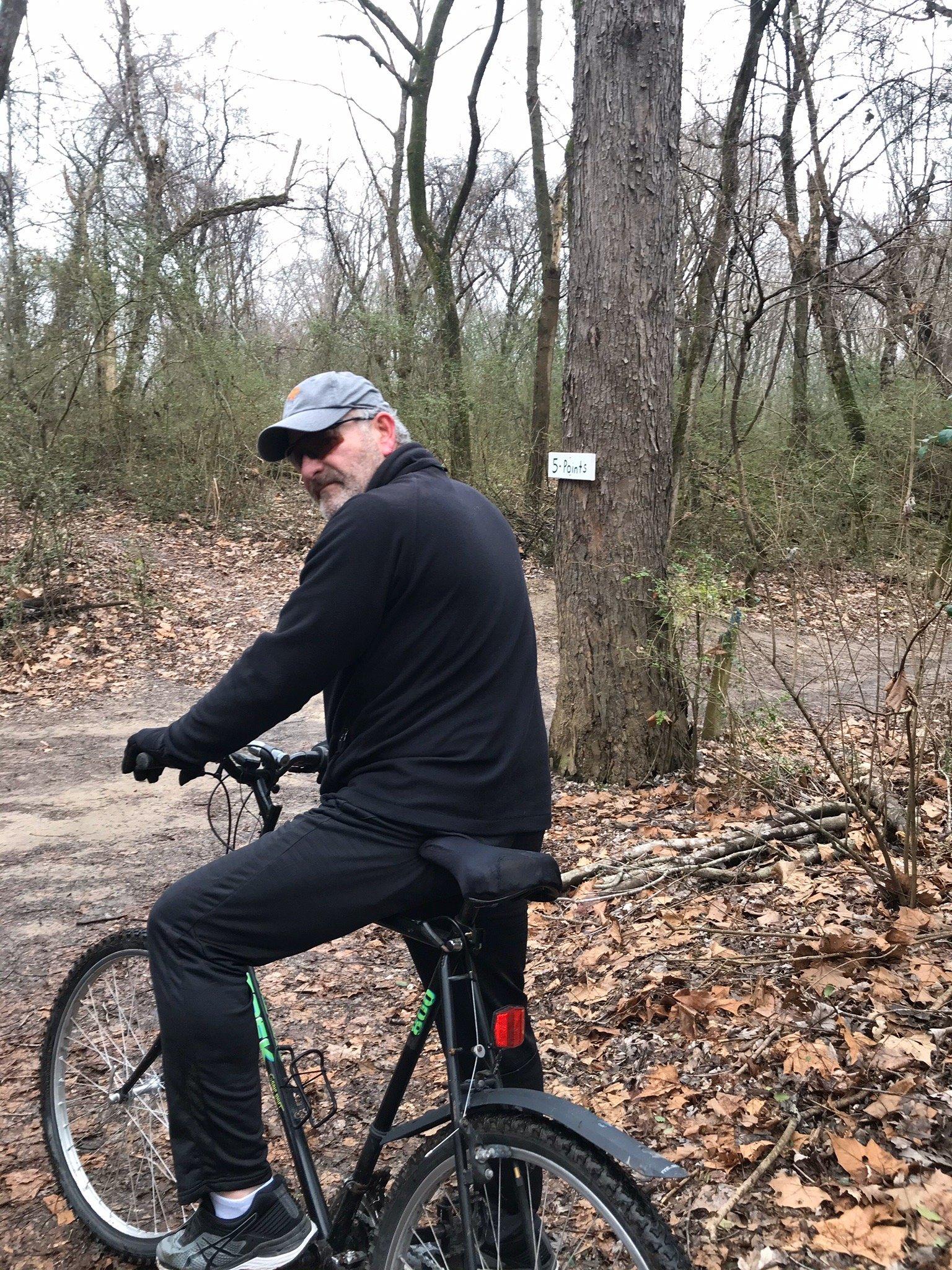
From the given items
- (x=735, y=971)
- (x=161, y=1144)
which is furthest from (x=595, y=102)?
(x=161, y=1144)

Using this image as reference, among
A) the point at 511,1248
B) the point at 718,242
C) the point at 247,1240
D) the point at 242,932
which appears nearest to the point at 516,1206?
the point at 511,1248

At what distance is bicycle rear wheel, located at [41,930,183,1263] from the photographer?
2.99 meters

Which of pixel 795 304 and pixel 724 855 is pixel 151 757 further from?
pixel 795 304

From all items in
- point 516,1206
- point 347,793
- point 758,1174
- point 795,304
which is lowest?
point 758,1174

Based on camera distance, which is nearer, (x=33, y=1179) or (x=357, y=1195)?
(x=357, y=1195)

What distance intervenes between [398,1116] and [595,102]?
566 cm

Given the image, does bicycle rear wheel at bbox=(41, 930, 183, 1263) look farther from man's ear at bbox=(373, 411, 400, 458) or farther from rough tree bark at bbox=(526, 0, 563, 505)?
rough tree bark at bbox=(526, 0, 563, 505)

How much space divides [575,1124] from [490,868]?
506mm

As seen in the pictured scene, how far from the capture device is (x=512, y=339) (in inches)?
655

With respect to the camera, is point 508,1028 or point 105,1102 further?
point 105,1102

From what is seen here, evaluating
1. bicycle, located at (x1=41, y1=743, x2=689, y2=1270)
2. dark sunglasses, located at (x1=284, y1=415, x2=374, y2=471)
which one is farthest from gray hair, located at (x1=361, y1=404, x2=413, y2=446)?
bicycle, located at (x1=41, y1=743, x2=689, y2=1270)

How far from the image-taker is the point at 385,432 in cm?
258

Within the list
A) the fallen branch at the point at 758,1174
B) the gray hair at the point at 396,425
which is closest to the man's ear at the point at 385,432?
the gray hair at the point at 396,425

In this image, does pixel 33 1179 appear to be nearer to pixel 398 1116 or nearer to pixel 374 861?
pixel 398 1116
